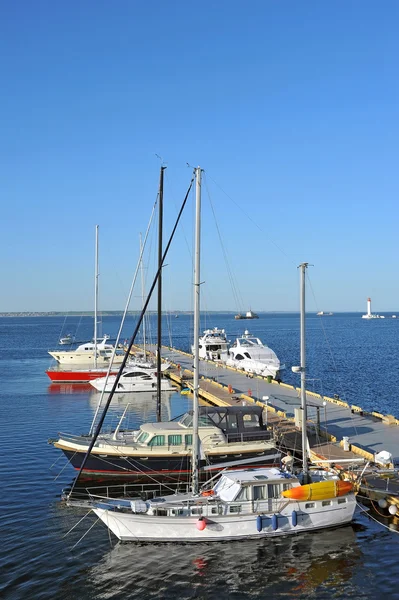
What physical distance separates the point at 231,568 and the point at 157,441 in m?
8.31

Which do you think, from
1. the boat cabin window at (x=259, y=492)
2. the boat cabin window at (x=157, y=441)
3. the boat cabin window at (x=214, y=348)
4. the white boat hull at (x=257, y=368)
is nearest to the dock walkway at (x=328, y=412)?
the white boat hull at (x=257, y=368)

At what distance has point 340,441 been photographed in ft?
86.6

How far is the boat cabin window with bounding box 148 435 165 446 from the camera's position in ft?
79.6

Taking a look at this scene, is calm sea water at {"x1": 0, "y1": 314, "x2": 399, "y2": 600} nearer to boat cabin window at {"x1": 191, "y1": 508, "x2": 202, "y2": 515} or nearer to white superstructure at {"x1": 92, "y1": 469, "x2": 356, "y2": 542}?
white superstructure at {"x1": 92, "y1": 469, "x2": 356, "y2": 542}

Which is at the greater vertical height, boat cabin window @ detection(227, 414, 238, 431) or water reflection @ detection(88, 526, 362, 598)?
boat cabin window @ detection(227, 414, 238, 431)

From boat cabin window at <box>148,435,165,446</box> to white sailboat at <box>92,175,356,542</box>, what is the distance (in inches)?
195

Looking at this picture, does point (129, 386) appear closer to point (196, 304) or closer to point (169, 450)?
point (169, 450)

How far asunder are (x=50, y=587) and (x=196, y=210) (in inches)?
520

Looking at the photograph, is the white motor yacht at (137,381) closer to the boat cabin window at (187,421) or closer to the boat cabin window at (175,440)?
the boat cabin window at (187,421)

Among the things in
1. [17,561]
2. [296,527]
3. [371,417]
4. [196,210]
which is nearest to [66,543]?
[17,561]

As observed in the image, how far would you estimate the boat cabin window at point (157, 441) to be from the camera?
24.2 m

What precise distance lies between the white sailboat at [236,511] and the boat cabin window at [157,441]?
16.3 feet

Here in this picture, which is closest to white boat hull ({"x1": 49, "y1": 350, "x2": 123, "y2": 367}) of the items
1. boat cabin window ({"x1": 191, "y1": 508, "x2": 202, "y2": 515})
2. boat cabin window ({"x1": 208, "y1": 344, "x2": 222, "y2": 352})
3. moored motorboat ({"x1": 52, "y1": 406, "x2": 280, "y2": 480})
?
boat cabin window ({"x1": 208, "y1": 344, "x2": 222, "y2": 352})

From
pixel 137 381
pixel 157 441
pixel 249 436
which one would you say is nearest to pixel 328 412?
pixel 249 436
